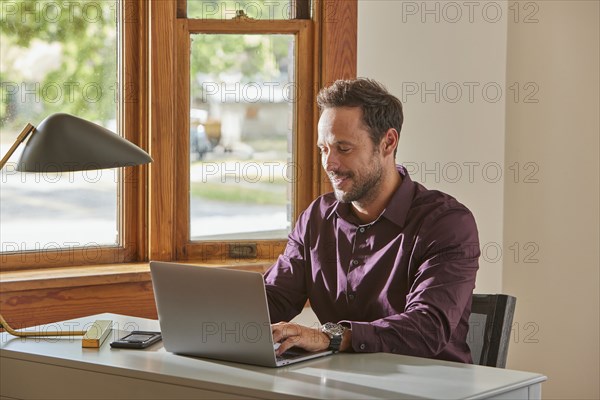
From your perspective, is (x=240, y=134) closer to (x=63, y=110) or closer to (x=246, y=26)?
(x=246, y=26)

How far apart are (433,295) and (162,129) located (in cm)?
149

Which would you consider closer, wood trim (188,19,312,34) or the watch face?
the watch face

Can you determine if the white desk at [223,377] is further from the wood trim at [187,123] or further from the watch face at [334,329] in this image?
the wood trim at [187,123]

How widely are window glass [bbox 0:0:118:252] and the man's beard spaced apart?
3.94 feet

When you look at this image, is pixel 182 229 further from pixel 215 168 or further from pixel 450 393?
pixel 450 393

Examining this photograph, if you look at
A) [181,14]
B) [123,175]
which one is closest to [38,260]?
[123,175]

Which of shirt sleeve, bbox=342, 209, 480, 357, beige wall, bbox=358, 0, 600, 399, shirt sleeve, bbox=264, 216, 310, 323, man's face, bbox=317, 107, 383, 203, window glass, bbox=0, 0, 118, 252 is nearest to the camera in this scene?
shirt sleeve, bbox=342, 209, 480, 357

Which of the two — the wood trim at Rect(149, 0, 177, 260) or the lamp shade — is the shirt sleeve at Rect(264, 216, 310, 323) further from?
the wood trim at Rect(149, 0, 177, 260)

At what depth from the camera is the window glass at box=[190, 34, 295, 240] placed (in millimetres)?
3561

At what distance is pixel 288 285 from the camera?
109 inches

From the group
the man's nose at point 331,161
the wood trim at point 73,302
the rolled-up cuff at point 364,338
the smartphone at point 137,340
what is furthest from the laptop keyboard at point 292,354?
the wood trim at point 73,302

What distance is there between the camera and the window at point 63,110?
331 cm

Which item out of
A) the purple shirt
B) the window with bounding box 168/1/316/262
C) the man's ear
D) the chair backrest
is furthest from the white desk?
the window with bounding box 168/1/316/262

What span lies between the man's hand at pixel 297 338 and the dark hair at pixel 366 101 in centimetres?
68
